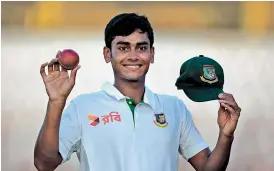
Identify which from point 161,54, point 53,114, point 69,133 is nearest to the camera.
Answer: point 53,114

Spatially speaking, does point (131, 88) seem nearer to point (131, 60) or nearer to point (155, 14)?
point (131, 60)

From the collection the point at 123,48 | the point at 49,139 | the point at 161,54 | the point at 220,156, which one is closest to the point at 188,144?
the point at 220,156

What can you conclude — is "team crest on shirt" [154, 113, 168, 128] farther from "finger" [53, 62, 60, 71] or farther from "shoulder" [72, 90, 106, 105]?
"finger" [53, 62, 60, 71]

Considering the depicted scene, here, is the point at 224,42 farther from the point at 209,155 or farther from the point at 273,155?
the point at 209,155

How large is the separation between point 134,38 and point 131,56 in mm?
57

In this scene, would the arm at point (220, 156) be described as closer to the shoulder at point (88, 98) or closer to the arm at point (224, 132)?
the arm at point (224, 132)

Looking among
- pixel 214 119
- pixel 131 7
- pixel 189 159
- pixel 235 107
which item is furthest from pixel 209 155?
pixel 131 7

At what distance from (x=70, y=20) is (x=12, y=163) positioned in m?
0.56

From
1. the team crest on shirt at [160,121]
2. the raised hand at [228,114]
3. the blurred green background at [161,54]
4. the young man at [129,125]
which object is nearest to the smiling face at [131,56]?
the young man at [129,125]

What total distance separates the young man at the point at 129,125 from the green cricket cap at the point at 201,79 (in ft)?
0.22

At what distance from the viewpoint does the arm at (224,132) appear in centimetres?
187

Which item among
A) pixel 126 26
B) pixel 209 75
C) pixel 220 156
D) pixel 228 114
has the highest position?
pixel 126 26

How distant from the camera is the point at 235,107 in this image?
6.14ft

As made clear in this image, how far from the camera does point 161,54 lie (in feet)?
8.64
